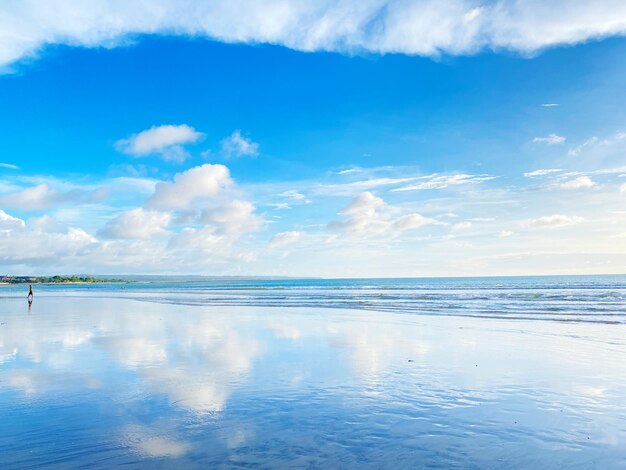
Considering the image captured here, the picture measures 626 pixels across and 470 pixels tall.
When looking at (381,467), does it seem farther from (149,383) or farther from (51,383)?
(51,383)

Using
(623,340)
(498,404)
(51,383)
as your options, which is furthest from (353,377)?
(623,340)

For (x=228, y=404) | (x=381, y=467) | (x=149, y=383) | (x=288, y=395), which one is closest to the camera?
(x=381, y=467)

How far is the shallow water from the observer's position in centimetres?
697

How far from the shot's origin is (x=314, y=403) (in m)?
9.70

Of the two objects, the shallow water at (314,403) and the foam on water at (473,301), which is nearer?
the shallow water at (314,403)

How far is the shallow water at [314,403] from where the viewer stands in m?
6.97

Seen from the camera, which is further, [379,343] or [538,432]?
[379,343]

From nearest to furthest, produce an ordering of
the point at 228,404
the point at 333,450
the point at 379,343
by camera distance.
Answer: the point at 333,450, the point at 228,404, the point at 379,343

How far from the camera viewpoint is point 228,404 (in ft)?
31.3

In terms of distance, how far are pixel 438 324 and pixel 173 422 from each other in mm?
19331

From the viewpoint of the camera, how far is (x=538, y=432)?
796 centimetres

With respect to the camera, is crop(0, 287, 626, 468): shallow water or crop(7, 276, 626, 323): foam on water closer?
crop(0, 287, 626, 468): shallow water

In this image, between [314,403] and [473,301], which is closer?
[314,403]

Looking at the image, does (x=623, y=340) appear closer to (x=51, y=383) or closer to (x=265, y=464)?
(x=265, y=464)
